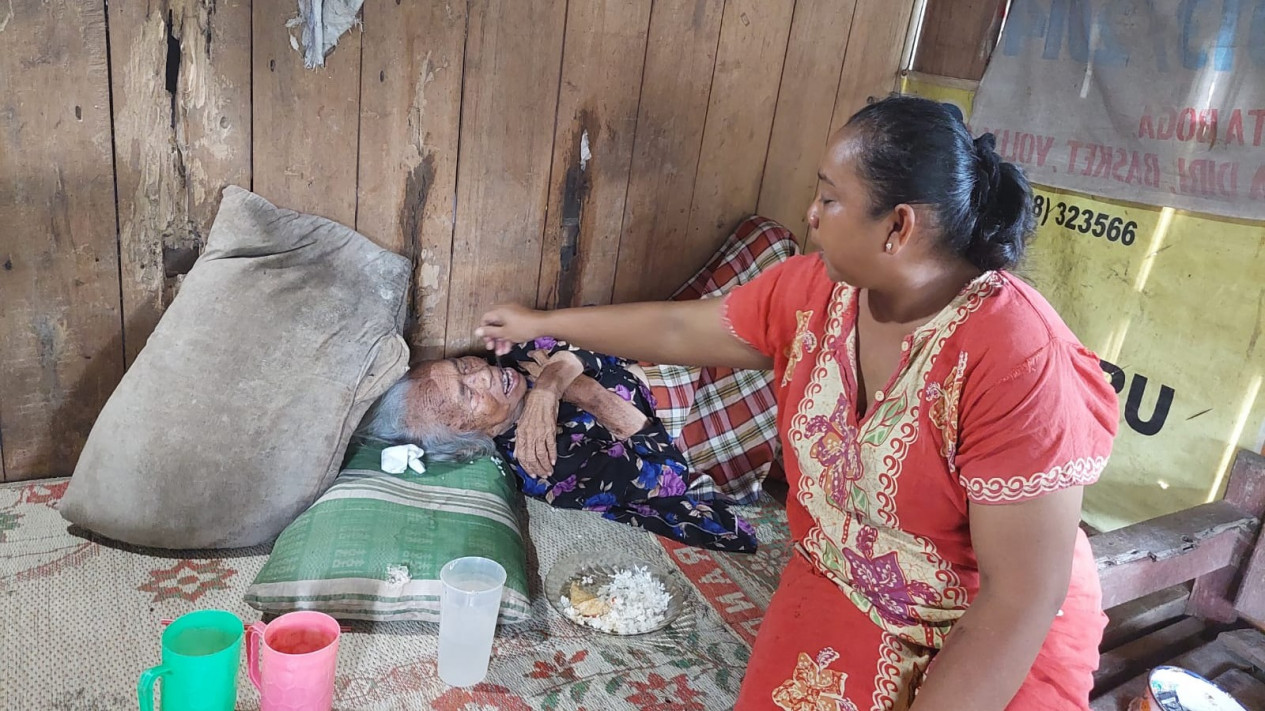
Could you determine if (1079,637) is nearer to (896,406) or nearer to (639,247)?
(896,406)

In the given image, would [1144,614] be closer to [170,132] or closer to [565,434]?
[565,434]

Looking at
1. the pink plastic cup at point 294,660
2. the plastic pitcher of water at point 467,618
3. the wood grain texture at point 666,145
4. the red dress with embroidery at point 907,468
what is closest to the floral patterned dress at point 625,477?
the wood grain texture at point 666,145

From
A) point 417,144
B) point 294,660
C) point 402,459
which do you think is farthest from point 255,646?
point 417,144

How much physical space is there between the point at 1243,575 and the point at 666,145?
1.72 m

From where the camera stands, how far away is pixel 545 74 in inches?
86.2

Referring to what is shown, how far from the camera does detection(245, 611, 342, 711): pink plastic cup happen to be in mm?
1246

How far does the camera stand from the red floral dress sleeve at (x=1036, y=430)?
1025mm

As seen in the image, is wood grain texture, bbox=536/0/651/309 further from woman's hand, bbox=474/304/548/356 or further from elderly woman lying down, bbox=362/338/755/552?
woman's hand, bbox=474/304/548/356

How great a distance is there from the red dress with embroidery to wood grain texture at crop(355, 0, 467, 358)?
3.32ft

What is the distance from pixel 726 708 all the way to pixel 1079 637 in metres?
0.66

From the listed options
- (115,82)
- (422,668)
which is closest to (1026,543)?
(422,668)

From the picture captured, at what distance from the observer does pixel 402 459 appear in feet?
6.75

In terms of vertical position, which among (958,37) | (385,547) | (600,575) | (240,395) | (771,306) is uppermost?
(958,37)

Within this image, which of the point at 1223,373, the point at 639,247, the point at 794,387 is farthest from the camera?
the point at 639,247
